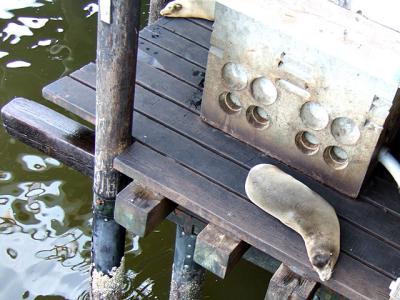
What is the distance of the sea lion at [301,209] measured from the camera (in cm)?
317

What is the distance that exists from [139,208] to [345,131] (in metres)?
1.01

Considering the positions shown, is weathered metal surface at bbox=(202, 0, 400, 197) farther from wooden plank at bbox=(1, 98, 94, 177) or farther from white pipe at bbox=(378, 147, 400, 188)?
wooden plank at bbox=(1, 98, 94, 177)

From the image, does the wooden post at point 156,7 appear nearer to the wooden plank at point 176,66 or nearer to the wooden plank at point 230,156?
the wooden plank at point 176,66

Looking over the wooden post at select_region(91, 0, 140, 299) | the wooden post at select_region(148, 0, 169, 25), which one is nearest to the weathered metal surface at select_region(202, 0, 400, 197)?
the wooden post at select_region(91, 0, 140, 299)

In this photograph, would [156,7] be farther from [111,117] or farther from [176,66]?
[111,117]

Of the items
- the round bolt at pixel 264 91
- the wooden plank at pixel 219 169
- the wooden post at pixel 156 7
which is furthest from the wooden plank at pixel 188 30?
the round bolt at pixel 264 91

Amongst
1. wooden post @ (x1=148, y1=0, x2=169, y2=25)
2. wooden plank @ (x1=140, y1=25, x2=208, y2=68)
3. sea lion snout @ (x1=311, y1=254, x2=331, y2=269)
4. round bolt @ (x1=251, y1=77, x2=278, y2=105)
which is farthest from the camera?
wooden post @ (x1=148, y1=0, x2=169, y2=25)

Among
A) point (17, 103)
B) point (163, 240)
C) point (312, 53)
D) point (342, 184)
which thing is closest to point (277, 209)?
point (342, 184)

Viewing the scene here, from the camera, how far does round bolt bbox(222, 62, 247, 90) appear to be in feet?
12.0

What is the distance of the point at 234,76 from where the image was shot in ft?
12.2

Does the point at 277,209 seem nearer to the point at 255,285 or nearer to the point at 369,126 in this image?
the point at 369,126

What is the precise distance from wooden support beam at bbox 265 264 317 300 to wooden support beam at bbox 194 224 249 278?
20 centimetres

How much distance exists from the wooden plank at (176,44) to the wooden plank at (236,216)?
905 millimetres

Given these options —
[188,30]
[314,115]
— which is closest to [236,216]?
[314,115]
